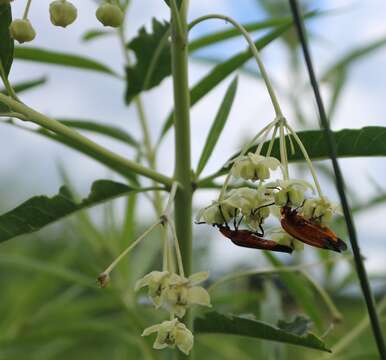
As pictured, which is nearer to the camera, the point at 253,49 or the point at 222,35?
the point at 253,49

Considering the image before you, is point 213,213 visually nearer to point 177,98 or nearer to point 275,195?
point 275,195

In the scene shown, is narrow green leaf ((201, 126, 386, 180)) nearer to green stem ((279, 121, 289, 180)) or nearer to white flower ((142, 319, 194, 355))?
green stem ((279, 121, 289, 180))

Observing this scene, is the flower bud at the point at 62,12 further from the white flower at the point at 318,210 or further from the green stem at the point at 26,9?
the white flower at the point at 318,210

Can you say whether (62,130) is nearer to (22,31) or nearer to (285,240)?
(22,31)

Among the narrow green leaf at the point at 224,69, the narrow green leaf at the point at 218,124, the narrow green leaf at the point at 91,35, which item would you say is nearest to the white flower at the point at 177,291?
the narrow green leaf at the point at 218,124

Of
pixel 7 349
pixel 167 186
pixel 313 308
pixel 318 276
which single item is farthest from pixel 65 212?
pixel 318 276

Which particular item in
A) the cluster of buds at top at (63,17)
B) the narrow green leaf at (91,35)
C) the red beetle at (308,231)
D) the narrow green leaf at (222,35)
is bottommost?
the red beetle at (308,231)

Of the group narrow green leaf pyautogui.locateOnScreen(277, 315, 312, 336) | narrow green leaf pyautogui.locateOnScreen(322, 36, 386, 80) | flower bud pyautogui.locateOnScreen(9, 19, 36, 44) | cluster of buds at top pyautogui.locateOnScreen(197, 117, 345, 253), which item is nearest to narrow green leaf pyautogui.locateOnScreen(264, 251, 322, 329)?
narrow green leaf pyautogui.locateOnScreen(277, 315, 312, 336)

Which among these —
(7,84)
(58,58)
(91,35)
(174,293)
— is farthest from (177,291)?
(91,35)
